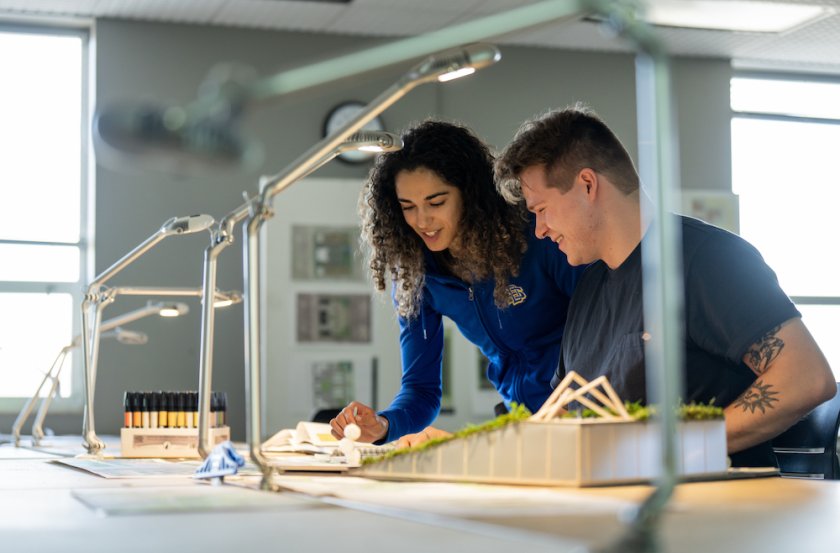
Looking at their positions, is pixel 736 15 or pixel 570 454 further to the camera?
pixel 736 15

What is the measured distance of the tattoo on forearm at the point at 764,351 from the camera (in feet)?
5.94

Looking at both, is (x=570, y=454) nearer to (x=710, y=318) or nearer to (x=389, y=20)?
(x=710, y=318)

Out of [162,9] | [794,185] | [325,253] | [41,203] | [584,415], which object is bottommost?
[584,415]

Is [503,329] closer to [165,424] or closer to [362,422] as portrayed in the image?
[362,422]

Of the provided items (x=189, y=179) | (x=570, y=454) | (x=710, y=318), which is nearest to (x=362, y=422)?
(x=710, y=318)

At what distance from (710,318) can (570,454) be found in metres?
0.64

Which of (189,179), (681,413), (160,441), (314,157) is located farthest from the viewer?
(189,179)

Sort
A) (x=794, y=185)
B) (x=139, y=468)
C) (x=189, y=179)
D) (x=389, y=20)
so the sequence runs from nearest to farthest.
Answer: (x=139, y=468) → (x=189, y=179) → (x=389, y=20) → (x=794, y=185)

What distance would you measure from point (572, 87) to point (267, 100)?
18.9 feet

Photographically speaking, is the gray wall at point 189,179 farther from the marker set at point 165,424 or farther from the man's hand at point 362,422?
the man's hand at point 362,422

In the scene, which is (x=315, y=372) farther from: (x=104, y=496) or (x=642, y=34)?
(x=642, y=34)

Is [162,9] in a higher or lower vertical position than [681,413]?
higher

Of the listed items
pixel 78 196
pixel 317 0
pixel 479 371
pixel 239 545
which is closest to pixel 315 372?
pixel 479 371

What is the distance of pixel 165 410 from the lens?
2637 millimetres
